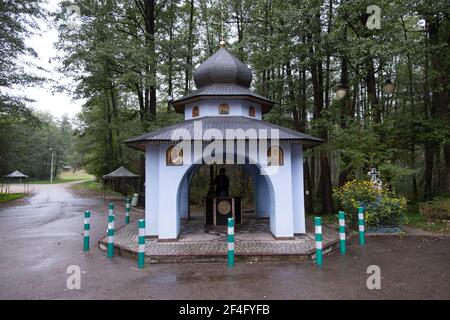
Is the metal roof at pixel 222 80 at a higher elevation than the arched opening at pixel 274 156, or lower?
higher

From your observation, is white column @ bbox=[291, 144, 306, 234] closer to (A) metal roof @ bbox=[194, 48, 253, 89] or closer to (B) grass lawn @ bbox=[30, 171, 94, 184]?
(A) metal roof @ bbox=[194, 48, 253, 89]

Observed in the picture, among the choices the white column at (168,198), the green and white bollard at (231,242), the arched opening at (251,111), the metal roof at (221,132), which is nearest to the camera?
the green and white bollard at (231,242)

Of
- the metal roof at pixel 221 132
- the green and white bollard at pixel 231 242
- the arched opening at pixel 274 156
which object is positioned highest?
the metal roof at pixel 221 132

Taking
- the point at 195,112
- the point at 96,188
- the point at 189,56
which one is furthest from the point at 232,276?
the point at 96,188

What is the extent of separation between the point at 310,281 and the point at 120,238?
567 centimetres

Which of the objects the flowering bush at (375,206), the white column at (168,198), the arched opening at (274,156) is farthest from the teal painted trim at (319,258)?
the flowering bush at (375,206)

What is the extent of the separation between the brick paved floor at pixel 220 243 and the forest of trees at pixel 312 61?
510cm

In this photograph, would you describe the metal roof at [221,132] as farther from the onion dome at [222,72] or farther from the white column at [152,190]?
the onion dome at [222,72]

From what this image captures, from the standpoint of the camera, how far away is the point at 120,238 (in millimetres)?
8578

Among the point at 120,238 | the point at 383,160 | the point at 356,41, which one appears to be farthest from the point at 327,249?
the point at 356,41

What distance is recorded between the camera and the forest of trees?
1202cm

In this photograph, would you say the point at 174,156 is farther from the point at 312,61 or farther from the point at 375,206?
the point at 312,61

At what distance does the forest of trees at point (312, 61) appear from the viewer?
12.0 metres

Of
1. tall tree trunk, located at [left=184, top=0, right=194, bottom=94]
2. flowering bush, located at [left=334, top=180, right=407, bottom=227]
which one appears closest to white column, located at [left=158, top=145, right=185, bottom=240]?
flowering bush, located at [left=334, top=180, right=407, bottom=227]
